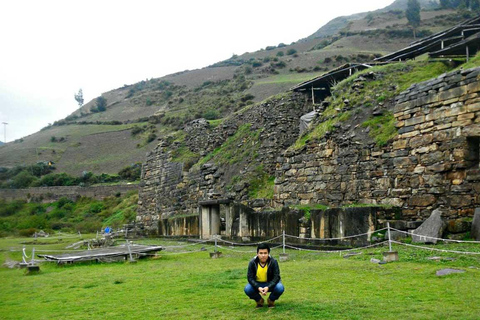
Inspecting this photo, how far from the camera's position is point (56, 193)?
6088 centimetres

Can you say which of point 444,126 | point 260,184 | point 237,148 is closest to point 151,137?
point 237,148

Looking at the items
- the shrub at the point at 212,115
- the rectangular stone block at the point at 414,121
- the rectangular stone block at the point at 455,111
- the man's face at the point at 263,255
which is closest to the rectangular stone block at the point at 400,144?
the rectangular stone block at the point at 414,121

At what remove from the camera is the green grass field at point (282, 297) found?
5.74 metres

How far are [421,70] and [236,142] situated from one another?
1178 cm

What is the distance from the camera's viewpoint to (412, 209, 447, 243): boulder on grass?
10.6m

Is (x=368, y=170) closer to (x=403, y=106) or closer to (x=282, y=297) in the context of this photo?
(x=403, y=106)

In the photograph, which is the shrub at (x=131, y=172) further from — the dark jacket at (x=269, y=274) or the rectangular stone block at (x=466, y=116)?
the dark jacket at (x=269, y=274)

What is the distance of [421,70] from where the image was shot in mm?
15328

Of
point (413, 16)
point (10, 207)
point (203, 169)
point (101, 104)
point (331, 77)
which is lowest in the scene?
point (10, 207)

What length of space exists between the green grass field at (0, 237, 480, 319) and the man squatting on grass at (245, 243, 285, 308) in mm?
209

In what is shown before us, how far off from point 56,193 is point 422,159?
57519 millimetres

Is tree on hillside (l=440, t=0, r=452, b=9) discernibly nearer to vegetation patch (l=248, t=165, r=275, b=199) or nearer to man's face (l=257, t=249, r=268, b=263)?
vegetation patch (l=248, t=165, r=275, b=199)

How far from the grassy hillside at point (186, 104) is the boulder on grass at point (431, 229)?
153ft

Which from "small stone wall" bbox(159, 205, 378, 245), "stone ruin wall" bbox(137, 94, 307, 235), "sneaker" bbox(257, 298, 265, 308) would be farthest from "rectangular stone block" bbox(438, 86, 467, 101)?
"stone ruin wall" bbox(137, 94, 307, 235)
